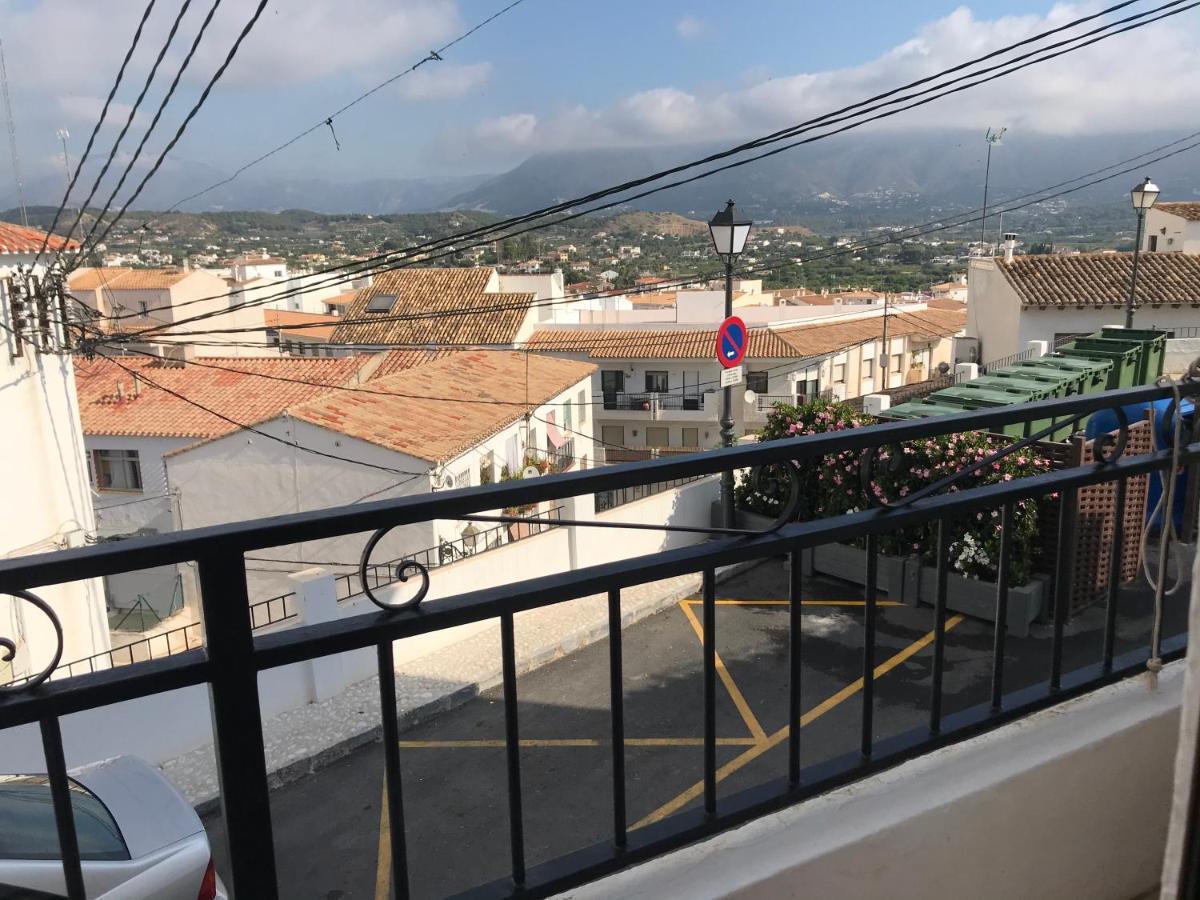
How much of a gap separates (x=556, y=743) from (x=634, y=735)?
58 cm

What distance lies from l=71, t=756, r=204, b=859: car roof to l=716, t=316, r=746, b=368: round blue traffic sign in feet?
27.2

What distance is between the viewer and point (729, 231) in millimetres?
11117

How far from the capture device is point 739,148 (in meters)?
6.15

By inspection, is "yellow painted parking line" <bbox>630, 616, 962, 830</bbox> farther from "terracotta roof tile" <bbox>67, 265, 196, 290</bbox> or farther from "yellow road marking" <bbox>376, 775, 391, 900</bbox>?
"terracotta roof tile" <bbox>67, 265, 196, 290</bbox>

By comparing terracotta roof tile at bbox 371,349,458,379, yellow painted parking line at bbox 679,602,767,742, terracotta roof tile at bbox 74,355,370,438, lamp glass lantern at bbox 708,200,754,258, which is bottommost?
yellow painted parking line at bbox 679,602,767,742

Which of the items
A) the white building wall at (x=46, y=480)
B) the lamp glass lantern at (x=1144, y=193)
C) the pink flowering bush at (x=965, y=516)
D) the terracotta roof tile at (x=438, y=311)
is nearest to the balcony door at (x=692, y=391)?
the terracotta roof tile at (x=438, y=311)

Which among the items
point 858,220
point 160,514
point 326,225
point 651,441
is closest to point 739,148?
point 160,514

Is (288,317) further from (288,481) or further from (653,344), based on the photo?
(288,481)

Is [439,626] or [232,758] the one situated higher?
[439,626]

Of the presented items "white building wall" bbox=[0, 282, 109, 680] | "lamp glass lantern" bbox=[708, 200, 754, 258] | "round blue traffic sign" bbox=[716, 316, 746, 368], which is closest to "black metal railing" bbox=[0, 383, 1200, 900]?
"lamp glass lantern" bbox=[708, 200, 754, 258]

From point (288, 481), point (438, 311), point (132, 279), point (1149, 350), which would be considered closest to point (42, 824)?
point (288, 481)

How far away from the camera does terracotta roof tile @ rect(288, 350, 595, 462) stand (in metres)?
15.8

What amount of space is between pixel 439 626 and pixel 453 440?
1501 centimetres

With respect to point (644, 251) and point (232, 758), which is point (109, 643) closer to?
point (232, 758)
